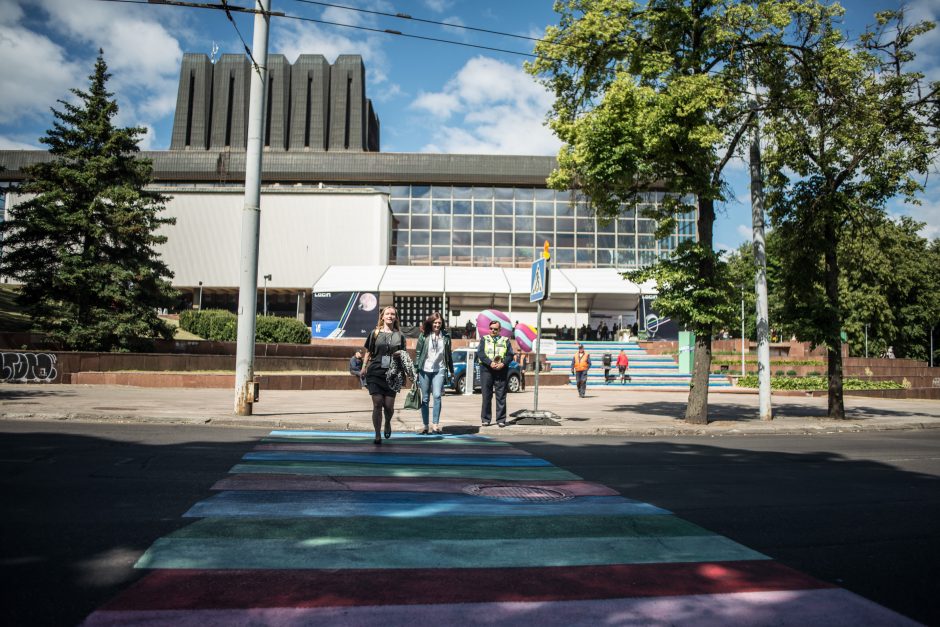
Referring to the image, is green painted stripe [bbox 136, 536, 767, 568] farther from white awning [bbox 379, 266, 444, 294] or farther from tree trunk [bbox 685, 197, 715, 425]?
white awning [bbox 379, 266, 444, 294]

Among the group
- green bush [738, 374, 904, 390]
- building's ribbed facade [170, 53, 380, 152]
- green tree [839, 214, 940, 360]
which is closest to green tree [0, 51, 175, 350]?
green bush [738, 374, 904, 390]

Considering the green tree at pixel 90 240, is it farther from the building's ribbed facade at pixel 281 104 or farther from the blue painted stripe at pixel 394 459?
the building's ribbed facade at pixel 281 104

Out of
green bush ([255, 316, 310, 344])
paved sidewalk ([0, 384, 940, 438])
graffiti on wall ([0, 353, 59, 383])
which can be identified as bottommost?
paved sidewalk ([0, 384, 940, 438])

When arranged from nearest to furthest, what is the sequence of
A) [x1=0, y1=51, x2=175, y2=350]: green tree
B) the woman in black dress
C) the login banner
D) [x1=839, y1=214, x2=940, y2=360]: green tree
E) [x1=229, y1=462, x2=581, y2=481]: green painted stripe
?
[x1=229, y1=462, x2=581, y2=481]: green painted stripe → the woman in black dress → [x1=0, y1=51, x2=175, y2=350]: green tree → the login banner → [x1=839, y1=214, x2=940, y2=360]: green tree

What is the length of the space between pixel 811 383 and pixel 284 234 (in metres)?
34.7

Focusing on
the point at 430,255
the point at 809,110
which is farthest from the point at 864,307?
the point at 809,110

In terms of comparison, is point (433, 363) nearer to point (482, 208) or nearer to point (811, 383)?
point (811, 383)

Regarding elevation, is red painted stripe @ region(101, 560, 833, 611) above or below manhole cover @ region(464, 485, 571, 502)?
above

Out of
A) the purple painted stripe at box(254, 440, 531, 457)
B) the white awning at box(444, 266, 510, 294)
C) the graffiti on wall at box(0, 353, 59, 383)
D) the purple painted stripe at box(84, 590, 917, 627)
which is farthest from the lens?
the white awning at box(444, 266, 510, 294)

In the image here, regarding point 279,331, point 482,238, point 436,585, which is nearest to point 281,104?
point 482,238

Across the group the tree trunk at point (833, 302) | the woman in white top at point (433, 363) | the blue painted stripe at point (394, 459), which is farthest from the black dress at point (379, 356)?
the tree trunk at point (833, 302)

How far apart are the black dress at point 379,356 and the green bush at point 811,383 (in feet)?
77.0

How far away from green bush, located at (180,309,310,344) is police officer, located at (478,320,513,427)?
19.2 m

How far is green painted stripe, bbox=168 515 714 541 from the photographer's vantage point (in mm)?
4312
